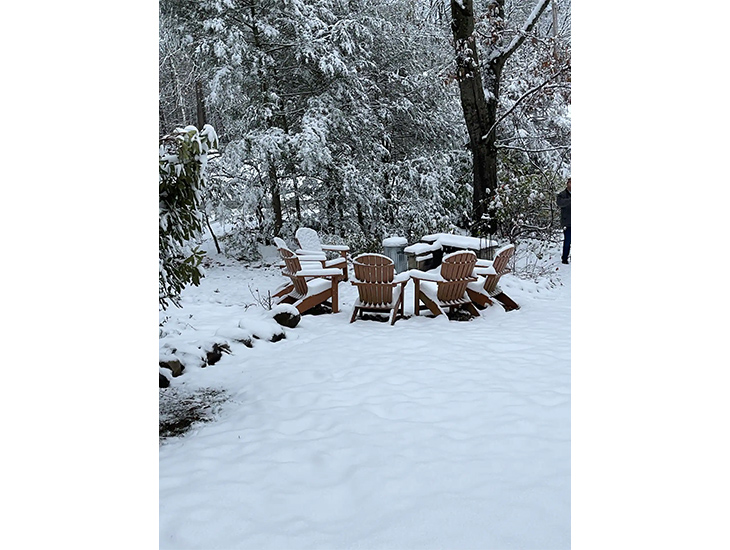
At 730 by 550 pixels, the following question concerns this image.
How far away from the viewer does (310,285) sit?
5016mm

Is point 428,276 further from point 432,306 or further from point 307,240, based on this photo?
point 307,240

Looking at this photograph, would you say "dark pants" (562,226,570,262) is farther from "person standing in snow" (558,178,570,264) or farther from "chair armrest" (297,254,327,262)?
"chair armrest" (297,254,327,262)

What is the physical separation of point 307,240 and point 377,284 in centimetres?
201

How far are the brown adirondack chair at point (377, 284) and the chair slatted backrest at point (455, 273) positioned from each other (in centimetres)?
37

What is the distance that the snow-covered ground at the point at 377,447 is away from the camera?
5.27 feet

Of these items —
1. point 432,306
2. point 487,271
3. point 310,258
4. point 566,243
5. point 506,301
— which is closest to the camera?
point 432,306

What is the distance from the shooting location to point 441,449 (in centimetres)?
213

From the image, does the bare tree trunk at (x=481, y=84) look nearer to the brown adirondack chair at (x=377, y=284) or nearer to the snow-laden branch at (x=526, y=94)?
the snow-laden branch at (x=526, y=94)

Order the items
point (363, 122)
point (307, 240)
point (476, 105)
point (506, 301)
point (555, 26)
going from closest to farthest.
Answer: point (506, 301)
point (307, 240)
point (476, 105)
point (363, 122)
point (555, 26)

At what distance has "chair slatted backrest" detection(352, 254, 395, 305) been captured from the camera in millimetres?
4586

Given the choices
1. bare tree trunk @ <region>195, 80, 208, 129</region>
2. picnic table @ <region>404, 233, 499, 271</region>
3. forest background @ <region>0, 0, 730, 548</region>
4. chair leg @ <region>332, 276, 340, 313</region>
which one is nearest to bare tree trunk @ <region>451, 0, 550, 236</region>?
picnic table @ <region>404, 233, 499, 271</region>

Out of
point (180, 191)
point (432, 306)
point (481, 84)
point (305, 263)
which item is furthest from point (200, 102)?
point (180, 191)
